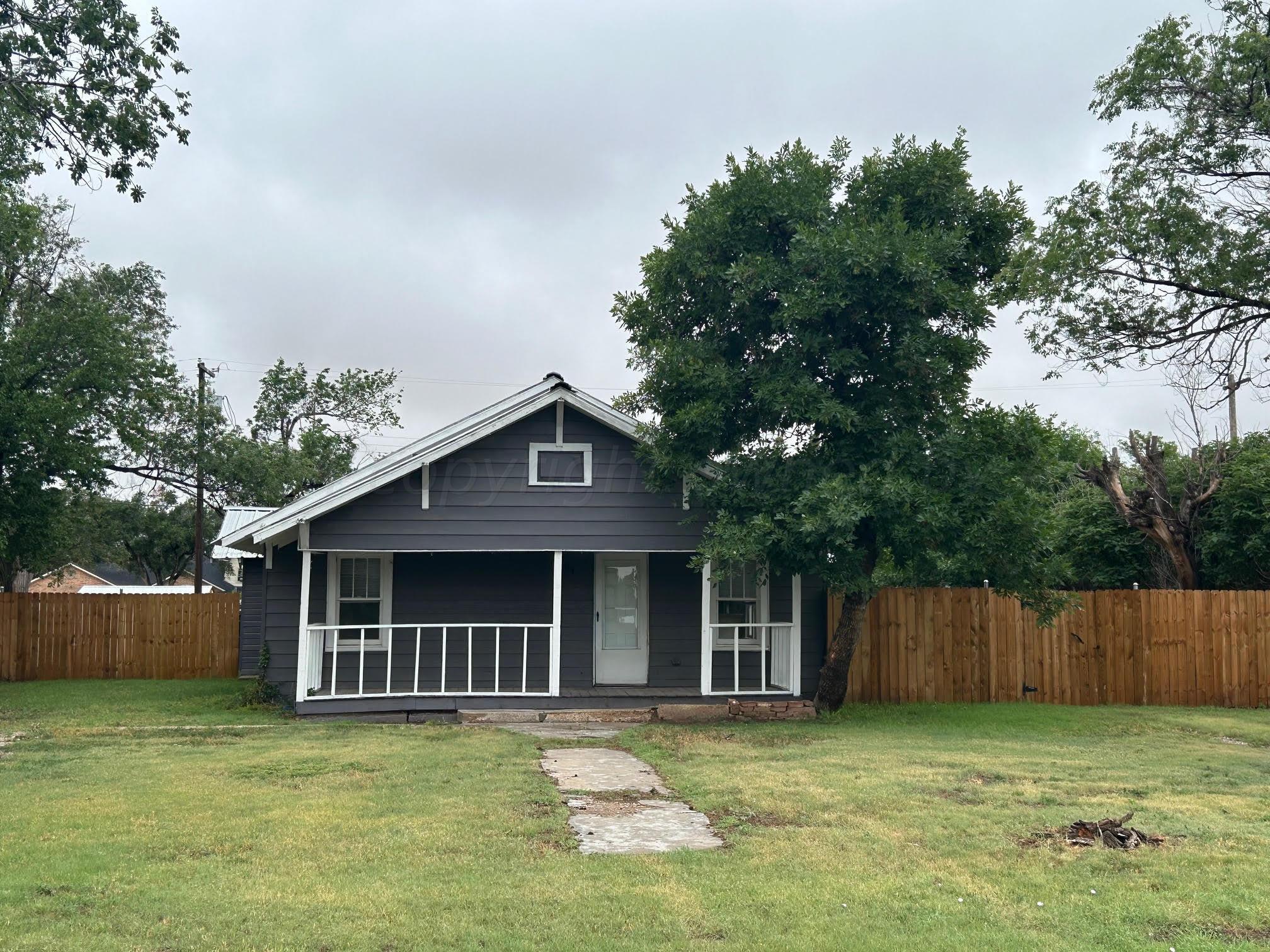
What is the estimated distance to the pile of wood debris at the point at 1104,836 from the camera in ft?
24.2

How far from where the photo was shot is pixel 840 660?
50.8 ft

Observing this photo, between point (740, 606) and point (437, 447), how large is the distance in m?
5.46

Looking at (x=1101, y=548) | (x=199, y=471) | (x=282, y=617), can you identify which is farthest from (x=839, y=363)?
(x=199, y=471)

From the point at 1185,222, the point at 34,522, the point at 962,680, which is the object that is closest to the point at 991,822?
the point at 1185,222

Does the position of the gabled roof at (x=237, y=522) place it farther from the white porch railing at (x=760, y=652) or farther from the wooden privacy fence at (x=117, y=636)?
the white porch railing at (x=760, y=652)

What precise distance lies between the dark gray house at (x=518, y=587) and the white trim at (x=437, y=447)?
26 millimetres

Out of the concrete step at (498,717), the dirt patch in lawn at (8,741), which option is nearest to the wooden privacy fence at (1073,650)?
the concrete step at (498,717)

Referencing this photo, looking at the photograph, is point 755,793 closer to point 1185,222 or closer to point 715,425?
point 715,425

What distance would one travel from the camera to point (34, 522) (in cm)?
2114

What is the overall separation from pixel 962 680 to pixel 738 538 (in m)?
6.12

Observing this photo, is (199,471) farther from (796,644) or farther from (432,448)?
(796,644)

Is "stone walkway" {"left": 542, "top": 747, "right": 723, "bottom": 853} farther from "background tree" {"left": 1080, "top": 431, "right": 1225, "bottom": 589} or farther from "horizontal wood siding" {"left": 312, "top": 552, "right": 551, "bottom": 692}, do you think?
"background tree" {"left": 1080, "top": 431, "right": 1225, "bottom": 589}

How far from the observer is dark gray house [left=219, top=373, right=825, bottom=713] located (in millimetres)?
15250

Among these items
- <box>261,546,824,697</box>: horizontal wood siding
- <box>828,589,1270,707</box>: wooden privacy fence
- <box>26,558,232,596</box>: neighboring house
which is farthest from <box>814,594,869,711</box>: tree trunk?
<box>26,558,232,596</box>: neighboring house
